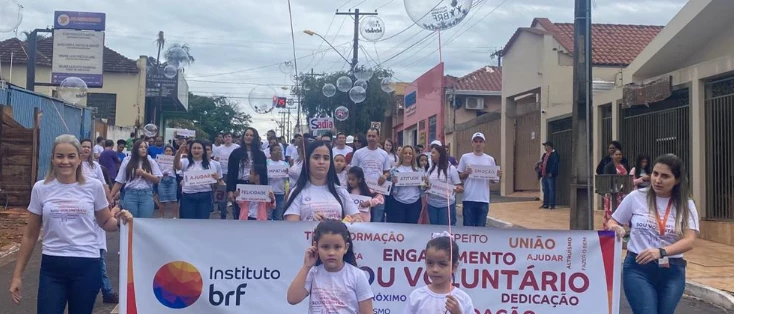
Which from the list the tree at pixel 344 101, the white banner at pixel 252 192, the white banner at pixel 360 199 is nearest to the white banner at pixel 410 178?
the white banner at pixel 252 192

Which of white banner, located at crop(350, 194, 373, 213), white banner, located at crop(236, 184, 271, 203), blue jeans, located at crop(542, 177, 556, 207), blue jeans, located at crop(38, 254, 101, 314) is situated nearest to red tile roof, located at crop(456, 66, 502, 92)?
blue jeans, located at crop(542, 177, 556, 207)

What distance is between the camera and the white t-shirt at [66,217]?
16.6 ft

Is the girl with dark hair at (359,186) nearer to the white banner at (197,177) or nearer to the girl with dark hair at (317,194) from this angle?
the white banner at (197,177)

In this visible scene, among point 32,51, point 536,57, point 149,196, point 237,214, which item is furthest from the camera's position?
point 32,51

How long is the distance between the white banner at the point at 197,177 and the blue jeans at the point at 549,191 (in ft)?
38.6

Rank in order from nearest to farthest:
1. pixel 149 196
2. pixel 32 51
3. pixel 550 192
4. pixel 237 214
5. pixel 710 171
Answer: pixel 149 196 → pixel 237 214 → pixel 710 171 → pixel 550 192 → pixel 32 51

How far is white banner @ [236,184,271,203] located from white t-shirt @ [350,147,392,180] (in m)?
1.79

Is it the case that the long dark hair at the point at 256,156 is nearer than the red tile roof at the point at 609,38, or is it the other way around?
the long dark hair at the point at 256,156

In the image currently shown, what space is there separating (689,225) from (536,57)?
19.2 metres

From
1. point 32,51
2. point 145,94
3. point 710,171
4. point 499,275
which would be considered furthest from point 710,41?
point 145,94

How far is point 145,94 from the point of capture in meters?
44.8

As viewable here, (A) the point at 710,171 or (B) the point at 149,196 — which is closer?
(B) the point at 149,196

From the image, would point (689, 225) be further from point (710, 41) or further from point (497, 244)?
point (710, 41)

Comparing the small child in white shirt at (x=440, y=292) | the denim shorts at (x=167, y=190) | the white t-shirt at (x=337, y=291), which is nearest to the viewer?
the small child in white shirt at (x=440, y=292)
